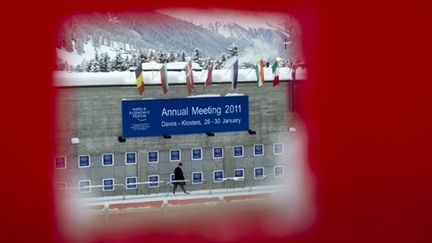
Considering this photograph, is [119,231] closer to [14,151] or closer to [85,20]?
[14,151]

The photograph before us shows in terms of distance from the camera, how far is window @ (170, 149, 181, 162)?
3107 millimetres

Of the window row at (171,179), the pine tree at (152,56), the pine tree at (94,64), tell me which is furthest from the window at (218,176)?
the pine tree at (94,64)

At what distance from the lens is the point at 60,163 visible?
9.69ft

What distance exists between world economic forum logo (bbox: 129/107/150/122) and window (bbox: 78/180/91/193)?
34cm

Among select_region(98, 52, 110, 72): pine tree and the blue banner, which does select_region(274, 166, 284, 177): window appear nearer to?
the blue banner

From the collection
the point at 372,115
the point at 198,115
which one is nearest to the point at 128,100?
the point at 198,115

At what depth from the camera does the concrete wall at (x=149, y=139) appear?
2.96m

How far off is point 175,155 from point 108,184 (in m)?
0.32

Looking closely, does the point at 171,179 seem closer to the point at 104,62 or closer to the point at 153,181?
the point at 153,181

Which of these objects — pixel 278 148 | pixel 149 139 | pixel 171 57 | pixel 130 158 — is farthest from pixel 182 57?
pixel 278 148

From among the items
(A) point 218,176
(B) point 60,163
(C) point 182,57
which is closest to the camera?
(B) point 60,163

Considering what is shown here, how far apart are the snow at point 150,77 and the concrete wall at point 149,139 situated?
2 centimetres

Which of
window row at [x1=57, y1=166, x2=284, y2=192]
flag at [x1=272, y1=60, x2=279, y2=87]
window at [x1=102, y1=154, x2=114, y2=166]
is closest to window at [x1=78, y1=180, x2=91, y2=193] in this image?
window row at [x1=57, y1=166, x2=284, y2=192]

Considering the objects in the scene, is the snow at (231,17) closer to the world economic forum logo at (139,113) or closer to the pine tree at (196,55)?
the pine tree at (196,55)
